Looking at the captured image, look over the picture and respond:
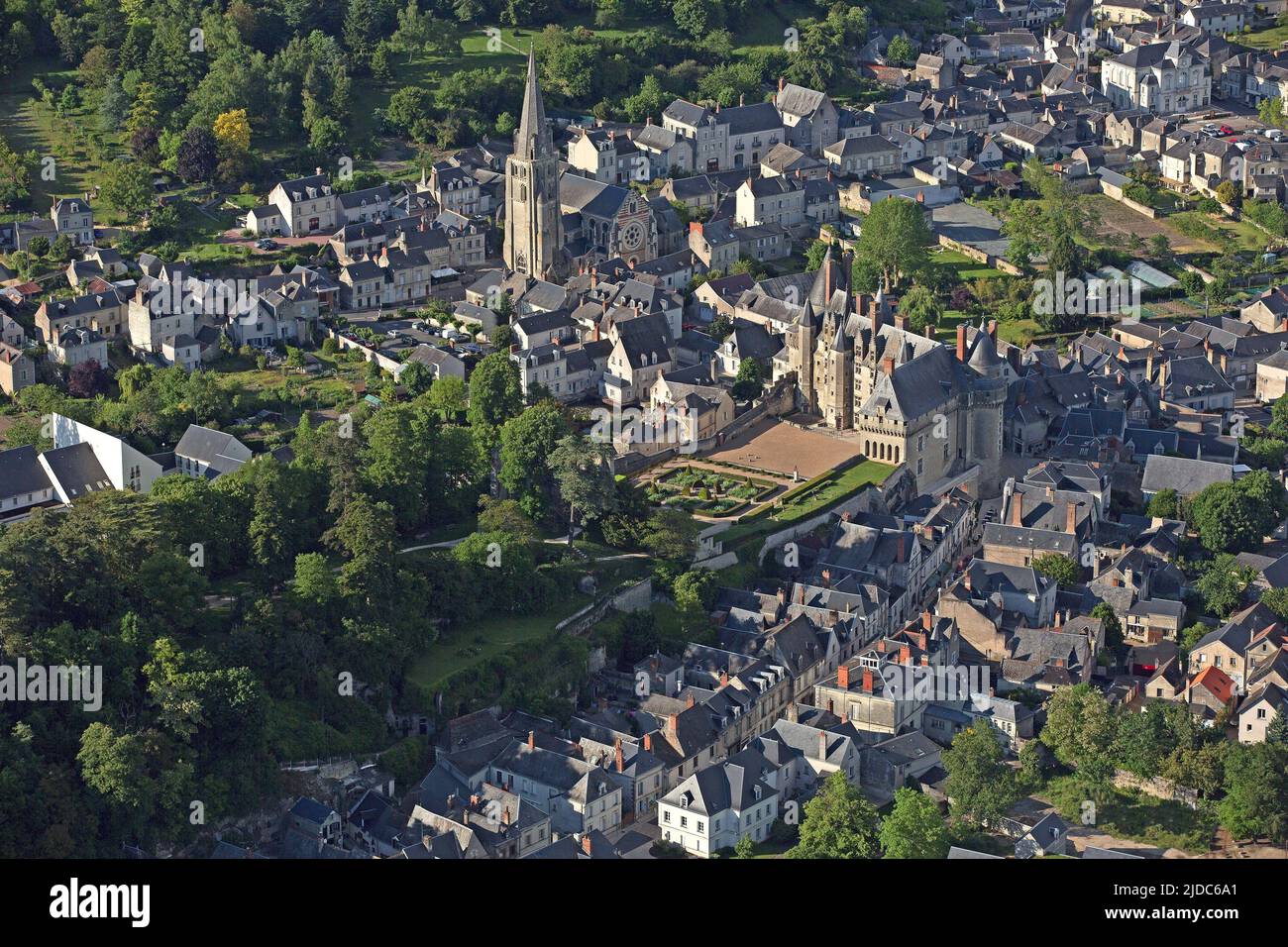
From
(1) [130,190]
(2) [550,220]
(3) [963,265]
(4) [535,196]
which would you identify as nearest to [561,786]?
(2) [550,220]

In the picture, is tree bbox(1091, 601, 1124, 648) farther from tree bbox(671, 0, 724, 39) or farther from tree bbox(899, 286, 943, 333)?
tree bbox(671, 0, 724, 39)

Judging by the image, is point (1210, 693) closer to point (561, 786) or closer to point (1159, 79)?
point (561, 786)

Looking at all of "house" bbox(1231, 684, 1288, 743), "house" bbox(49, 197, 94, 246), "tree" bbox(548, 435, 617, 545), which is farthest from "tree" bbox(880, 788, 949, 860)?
"house" bbox(49, 197, 94, 246)

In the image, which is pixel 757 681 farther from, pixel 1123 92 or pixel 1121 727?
pixel 1123 92

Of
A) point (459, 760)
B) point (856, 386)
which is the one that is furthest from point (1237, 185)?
point (459, 760)

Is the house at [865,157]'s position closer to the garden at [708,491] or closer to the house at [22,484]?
the garden at [708,491]

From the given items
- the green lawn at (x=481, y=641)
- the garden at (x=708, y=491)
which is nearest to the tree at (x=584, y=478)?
the garden at (x=708, y=491)
